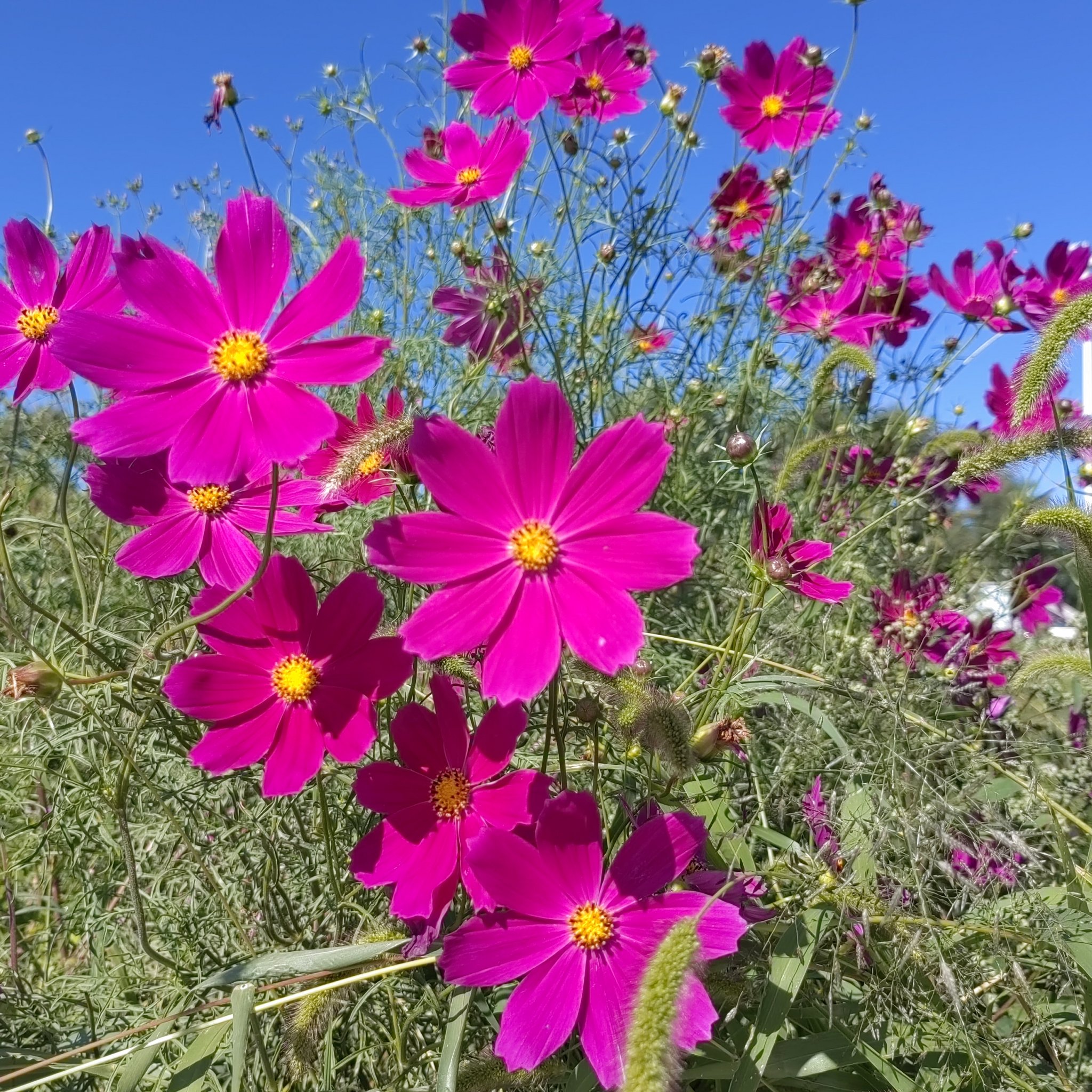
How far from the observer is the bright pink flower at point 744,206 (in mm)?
2188

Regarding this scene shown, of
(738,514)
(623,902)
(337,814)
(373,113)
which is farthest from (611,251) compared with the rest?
(623,902)

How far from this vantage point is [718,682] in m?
1.02

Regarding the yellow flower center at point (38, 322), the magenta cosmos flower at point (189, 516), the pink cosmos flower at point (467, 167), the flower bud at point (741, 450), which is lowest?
the magenta cosmos flower at point (189, 516)

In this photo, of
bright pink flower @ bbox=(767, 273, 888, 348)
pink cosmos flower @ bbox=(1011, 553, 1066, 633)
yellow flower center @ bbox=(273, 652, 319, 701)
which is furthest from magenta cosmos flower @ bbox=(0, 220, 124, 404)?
pink cosmos flower @ bbox=(1011, 553, 1066, 633)

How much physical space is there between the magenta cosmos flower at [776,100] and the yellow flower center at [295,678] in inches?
67.0

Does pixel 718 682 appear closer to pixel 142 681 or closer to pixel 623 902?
pixel 623 902

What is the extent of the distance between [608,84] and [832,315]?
693 millimetres

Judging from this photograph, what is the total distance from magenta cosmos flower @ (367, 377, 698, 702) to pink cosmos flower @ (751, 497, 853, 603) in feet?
0.85

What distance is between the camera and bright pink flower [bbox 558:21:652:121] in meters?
1.79

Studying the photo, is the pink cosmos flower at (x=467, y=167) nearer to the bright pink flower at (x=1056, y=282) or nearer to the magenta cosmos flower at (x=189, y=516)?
the magenta cosmos flower at (x=189, y=516)

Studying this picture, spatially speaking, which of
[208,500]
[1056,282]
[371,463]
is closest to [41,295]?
[208,500]

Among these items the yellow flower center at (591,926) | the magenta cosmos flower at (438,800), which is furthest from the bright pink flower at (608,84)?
the yellow flower center at (591,926)

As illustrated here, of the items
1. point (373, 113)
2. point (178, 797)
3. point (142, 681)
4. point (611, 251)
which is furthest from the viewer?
point (373, 113)

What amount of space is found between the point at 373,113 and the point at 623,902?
7.87 feet
